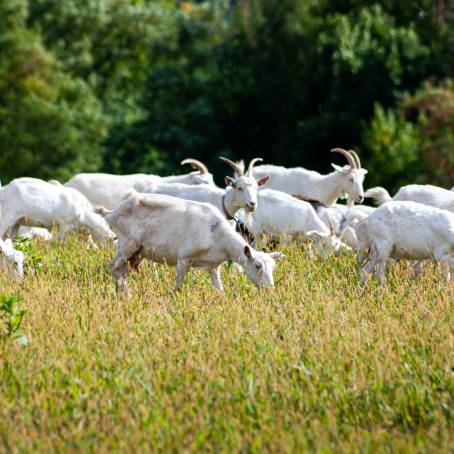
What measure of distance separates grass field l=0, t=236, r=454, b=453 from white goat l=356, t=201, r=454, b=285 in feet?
1.69

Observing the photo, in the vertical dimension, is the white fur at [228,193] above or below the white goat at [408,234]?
below

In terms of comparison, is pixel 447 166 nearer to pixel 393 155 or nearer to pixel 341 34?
pixel 393 155

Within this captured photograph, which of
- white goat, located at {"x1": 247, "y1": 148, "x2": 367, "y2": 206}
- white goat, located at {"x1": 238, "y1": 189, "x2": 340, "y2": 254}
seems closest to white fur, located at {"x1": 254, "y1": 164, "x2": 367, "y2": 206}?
white goat, located at {"x1": 247, "y1": 148, "x2": 367, "y2": 206}

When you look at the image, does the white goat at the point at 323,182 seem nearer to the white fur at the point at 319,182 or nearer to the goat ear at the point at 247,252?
the white fur at the point at 319,182

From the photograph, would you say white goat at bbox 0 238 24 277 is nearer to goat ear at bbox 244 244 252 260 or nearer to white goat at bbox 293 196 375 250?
goat ear at bbox 244 244 252 260

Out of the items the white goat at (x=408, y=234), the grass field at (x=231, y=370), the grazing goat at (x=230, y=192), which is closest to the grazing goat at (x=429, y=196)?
the grazing goat at (x=230, y=192)

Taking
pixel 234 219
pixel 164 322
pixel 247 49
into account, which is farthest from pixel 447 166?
pixel 164 322

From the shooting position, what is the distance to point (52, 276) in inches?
428

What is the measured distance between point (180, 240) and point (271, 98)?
2697 centimetres

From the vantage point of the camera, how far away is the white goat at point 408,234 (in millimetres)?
10297

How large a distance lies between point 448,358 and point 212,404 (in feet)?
5.68

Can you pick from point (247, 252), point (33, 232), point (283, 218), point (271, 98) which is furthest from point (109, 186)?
point (271, 98)

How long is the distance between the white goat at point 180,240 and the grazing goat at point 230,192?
7.79ft

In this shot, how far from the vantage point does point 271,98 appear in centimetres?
3647
